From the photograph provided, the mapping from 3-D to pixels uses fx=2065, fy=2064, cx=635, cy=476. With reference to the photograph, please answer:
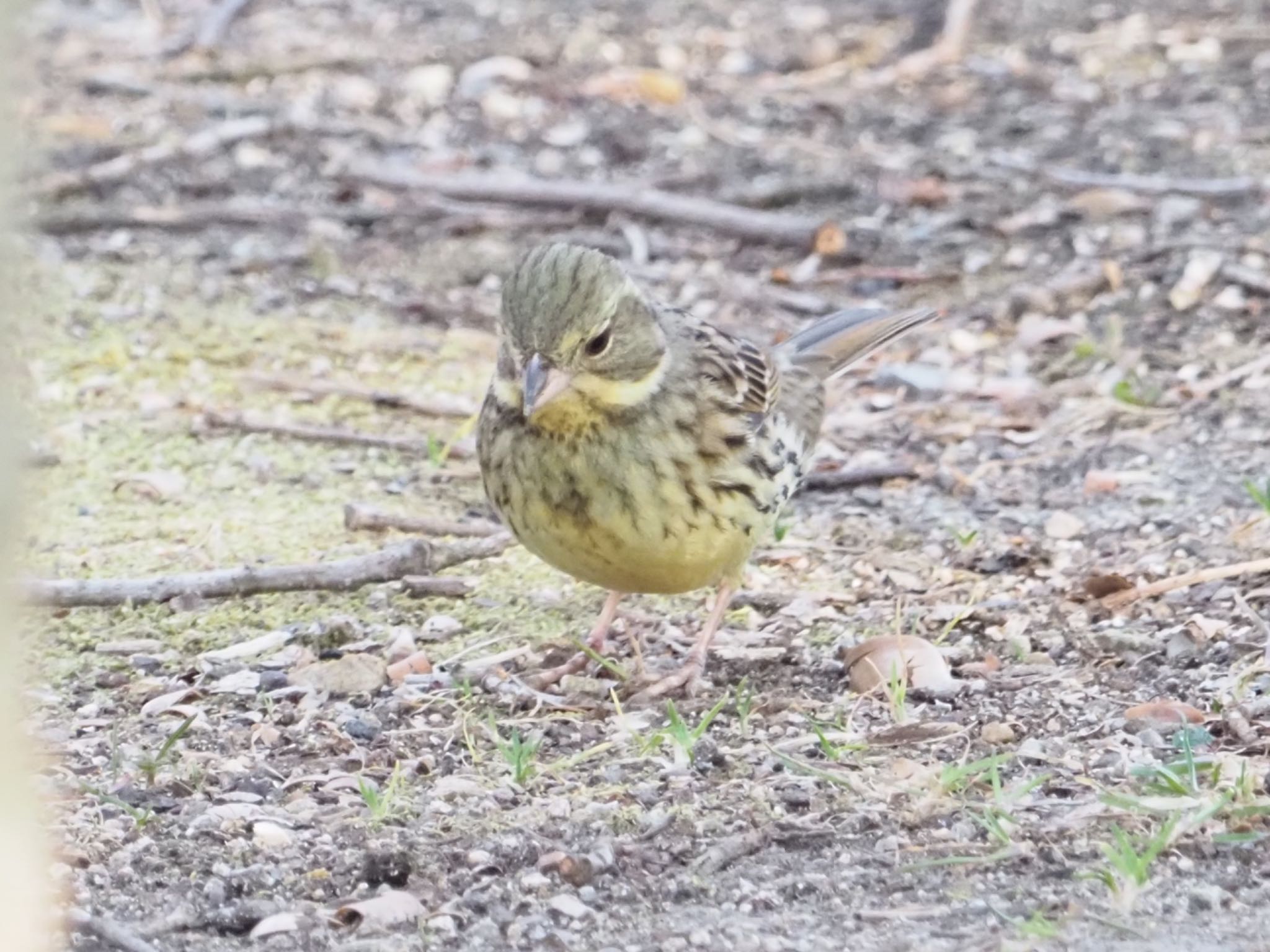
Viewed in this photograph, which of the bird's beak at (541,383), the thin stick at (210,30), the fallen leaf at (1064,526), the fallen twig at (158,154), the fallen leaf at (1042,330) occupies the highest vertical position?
the bird's beak at (541,383)

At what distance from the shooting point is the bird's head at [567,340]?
4.10 meters

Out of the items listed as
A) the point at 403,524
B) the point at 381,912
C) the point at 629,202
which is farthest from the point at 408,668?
the point at 629,202

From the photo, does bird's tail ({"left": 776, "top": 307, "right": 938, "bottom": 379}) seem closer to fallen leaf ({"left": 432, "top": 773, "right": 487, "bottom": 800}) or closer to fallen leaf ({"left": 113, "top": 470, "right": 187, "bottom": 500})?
fallen leaf ({"left": 113, "top": 470, "right": 187, "bottom": 500})

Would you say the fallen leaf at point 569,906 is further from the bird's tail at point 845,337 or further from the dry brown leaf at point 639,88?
the dry brown leaf at point 639,88

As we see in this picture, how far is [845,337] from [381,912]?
2.76m

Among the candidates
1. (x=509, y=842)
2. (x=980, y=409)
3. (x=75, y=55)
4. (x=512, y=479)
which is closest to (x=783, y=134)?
(x=980, y=409)

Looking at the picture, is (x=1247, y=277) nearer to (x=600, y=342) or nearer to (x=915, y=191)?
(x=915, y=191)

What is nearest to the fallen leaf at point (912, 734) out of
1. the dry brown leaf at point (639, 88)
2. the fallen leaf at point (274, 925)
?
the fallen leaf at point (274, 925)

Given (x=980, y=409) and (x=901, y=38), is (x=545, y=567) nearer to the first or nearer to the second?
(x=980, y=409)

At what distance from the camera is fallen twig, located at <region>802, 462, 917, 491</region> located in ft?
18.8

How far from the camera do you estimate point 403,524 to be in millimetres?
5316

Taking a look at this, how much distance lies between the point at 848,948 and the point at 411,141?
621cm

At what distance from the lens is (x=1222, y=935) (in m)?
2.98

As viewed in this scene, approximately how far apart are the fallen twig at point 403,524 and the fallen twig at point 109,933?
2.20 metres
